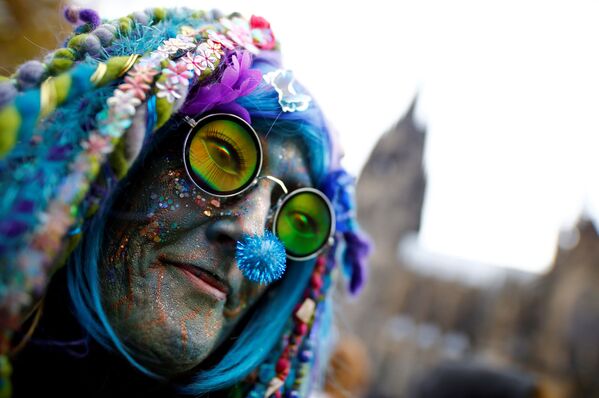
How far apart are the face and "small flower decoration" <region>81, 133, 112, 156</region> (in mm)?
271

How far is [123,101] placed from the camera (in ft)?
3.36

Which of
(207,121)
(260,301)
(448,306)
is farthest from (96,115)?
(448,306)

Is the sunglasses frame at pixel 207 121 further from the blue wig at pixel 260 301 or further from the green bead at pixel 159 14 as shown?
the green bead at pixel 159 14

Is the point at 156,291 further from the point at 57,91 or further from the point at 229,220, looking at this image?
the point at 57,91

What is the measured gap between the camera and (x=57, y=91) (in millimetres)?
898

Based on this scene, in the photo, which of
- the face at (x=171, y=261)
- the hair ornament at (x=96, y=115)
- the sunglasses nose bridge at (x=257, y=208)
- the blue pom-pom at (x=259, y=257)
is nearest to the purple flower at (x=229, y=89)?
the hair ornament at (x=96, y=115)

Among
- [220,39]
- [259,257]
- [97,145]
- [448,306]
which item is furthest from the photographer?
[448,306]

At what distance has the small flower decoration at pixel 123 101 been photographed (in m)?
1.01

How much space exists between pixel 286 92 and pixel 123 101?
0.52 m

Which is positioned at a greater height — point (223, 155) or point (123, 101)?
point (123, 101)

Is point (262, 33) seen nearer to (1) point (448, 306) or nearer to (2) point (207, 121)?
(2) point (207, 121)

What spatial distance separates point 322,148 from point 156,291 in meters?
0.71

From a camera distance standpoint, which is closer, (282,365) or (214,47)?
(214,47)

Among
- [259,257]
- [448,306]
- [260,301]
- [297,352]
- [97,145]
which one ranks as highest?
[97,145]
